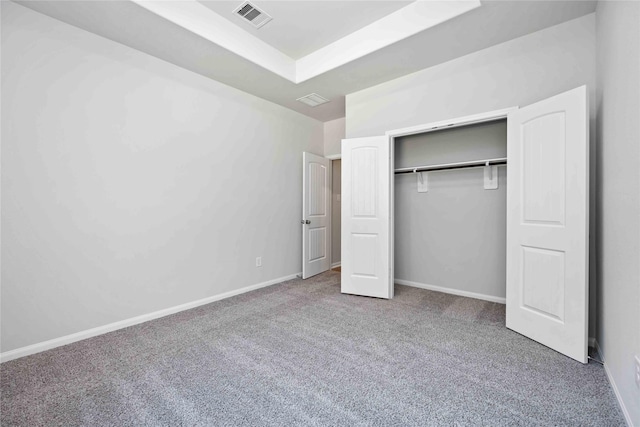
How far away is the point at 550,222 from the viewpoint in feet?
7.11

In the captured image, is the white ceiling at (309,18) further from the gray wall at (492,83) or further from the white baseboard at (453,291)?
the white baseboard at (453,291)

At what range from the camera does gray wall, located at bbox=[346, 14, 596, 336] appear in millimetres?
2410

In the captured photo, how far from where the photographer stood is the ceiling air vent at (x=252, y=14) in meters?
2.51

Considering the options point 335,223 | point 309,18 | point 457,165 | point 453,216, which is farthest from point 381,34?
point 335,223

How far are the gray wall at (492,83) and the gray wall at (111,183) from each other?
1.74 m

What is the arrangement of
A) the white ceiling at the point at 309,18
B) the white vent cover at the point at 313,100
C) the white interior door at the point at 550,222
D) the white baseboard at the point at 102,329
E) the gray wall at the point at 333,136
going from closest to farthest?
the white interior door at the point at 550,222 < the white baseboard at the point at 102,329 < the white ceiling at the point at 309,18 < the white vent cover at the point at 313,100 < the gray wall at the point at 333,136

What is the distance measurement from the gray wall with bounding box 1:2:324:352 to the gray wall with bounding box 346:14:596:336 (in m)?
1.74

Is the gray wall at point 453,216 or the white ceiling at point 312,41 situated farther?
the gray wall at point 453,216

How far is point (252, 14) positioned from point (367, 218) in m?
2.45

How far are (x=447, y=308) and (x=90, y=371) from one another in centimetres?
316

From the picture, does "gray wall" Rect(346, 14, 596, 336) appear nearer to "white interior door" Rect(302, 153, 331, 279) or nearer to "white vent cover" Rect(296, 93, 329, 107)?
"white vent cover" Rect(296, 93, 329, 107)

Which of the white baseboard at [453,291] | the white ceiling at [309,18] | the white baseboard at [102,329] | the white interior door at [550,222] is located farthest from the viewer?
the white baseboard at [453,291]

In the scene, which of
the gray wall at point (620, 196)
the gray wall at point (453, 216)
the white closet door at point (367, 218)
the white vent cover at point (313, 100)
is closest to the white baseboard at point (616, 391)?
the gray wall at point (620, 196)

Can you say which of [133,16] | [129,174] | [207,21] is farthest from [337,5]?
[129,174]
